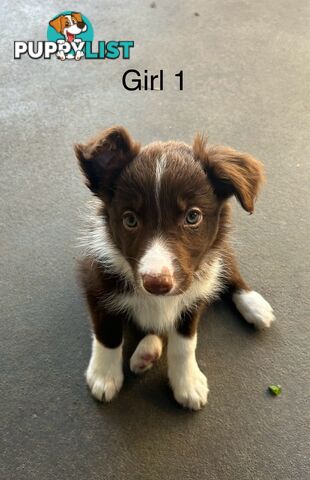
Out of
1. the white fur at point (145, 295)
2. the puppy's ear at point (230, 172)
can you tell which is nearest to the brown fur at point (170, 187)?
the puppy's ear at point (230, 172)

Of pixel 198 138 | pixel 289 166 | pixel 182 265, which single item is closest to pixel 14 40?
pixel 289 166

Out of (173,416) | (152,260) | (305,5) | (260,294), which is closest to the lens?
(152,260)

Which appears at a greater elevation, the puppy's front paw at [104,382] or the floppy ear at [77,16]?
the floppy ear at [77,16]

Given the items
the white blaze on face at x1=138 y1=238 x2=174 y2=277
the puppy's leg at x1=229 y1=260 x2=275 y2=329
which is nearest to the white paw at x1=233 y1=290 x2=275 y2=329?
the puppy's leg at x1=229 y1=260 x2=275 y2=329

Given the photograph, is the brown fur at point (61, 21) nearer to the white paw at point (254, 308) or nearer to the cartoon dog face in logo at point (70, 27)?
the cartoon dog face in logo at point (70, 27)

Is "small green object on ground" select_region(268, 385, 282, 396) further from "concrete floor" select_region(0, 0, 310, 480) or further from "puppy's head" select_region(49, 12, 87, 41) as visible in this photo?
"puppy's head" select_region(49, 12, 87, 41)

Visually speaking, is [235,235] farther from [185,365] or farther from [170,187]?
[170,187]

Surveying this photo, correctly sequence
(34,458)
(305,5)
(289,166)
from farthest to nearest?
(305,5) < (289,166) < (34,458)

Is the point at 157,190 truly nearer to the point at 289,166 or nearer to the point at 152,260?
the point at 152,260
